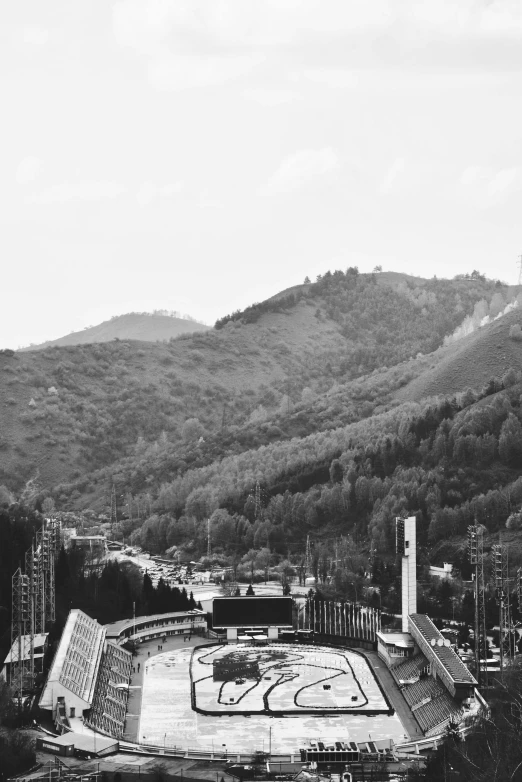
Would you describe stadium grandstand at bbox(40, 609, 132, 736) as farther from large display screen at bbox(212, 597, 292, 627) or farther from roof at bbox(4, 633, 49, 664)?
large display screen at bbox(212, 597, 292, 627)

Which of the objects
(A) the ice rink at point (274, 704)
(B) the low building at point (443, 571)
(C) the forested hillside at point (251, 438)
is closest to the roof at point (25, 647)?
(A) the ice rink at point (274, 704)

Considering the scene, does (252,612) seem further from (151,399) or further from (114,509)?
(151,399)

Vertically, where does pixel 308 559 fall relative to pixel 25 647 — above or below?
above

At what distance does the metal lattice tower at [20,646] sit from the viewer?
59.9 meters

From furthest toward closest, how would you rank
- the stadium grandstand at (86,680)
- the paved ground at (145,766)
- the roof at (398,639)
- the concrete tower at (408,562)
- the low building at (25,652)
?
the concrete tower at (408,562)
the roof at (398,639)
the low building at (25,652)
the stadium grandstand at (86,680)
the paved ground at (145,766)

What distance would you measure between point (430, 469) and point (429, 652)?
154 ft

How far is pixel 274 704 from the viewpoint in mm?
63500

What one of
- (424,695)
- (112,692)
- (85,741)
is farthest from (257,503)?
(85,741)

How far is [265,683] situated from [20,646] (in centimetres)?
1336

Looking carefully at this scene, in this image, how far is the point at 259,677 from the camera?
228ft

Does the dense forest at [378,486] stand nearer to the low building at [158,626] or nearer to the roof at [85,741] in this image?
the low building at [158,626]

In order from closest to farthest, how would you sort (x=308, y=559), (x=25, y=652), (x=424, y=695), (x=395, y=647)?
(x=424, y=695) → (x=25, y=652) → (x=395, y=647) → (x=308, y=559)

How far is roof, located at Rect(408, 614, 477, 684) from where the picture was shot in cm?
6093

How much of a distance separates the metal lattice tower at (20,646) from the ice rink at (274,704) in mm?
5311
